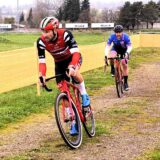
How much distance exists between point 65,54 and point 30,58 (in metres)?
6.76

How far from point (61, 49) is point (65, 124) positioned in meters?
1.14

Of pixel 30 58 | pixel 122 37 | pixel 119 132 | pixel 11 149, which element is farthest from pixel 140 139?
pixel 30 58

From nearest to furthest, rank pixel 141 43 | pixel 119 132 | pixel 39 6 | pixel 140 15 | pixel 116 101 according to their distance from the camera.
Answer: pixel 119 132, pixel 116 101, pixel 141 43, pixel 140 15, pixel 39 6

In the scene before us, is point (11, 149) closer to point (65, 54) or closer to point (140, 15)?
point (65, 54)

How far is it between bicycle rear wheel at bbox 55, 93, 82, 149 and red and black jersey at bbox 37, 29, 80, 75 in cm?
56

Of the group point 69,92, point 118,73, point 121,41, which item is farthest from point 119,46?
point 69,92

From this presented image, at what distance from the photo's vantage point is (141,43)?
120 ft

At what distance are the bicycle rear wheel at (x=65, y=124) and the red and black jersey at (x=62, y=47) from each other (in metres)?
0.56

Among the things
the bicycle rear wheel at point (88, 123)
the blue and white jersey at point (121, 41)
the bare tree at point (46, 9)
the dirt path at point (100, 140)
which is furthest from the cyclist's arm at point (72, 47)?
the bare tree at point (46, 9)

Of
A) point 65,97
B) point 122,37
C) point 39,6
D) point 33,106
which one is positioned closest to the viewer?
point 65,97

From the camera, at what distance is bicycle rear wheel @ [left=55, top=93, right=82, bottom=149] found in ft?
21.5

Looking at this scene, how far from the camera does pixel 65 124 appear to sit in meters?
6.88

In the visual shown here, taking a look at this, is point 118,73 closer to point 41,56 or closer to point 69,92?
point 41,56

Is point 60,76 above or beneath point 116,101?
above
